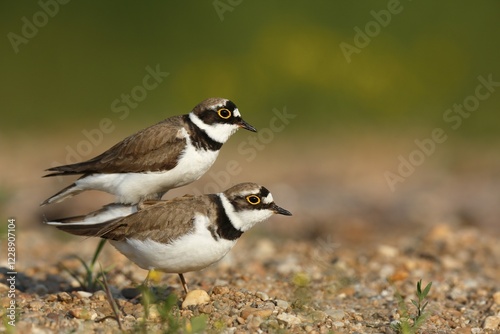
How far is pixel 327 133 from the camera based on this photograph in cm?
1675

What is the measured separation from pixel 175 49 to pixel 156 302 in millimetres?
11302

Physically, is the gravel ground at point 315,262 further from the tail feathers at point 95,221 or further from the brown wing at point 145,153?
the brown wing at point 145,153

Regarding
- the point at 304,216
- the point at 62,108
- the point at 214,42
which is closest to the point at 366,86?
the point at 214,42

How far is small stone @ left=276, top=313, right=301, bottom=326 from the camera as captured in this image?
232 inches

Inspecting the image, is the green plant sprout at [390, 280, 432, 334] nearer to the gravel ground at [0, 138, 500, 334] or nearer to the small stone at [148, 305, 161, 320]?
the gravel ground at [0, 138, 500, 334]

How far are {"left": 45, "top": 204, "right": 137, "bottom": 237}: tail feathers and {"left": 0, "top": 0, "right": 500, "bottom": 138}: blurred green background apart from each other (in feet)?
28.6

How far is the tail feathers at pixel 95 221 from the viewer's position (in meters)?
6.39

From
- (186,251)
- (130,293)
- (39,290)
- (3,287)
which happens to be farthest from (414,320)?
(3,287)

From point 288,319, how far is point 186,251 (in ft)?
3.05

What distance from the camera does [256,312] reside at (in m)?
5.99

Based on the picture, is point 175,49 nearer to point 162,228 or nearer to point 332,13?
point 332,13

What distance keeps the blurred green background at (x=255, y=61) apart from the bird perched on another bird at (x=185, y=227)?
29.4 ft

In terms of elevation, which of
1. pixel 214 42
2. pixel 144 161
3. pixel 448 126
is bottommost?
pixel 448 126

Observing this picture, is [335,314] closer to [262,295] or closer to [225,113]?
[262,295]
